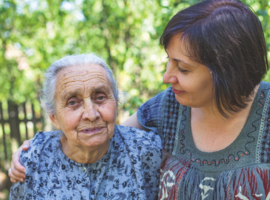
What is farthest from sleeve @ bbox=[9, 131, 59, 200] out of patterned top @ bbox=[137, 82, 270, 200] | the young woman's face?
the young woman's face

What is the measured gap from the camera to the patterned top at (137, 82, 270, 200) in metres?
1.47

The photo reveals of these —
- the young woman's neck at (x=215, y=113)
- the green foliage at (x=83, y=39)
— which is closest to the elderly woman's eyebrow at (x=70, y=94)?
the young woman's neck at (x=215, y=113)

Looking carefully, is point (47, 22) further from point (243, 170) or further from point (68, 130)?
point (243, 170)

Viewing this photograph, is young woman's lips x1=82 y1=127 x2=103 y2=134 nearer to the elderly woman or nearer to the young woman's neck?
the elderly woman

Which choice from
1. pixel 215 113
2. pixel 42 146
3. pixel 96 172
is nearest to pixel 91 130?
pixel 96 172

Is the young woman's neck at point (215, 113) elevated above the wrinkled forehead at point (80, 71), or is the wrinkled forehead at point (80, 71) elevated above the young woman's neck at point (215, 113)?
the wrinkled forehead at point (80, 71)

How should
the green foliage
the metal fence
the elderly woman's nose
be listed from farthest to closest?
the metal fence → the green foliage → the elderly woman's nose

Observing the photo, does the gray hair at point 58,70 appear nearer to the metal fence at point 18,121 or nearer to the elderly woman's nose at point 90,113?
the elderly woman's nose at point 90,113

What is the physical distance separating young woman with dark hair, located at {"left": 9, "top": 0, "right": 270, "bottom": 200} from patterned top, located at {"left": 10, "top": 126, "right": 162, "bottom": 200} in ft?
0.77

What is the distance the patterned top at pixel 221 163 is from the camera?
1.47 metres

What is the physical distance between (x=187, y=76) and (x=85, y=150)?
3.10 ft

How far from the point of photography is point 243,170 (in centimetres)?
150

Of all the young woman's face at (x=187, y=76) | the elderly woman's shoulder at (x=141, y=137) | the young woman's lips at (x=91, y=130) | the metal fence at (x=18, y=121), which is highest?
the young woman's face at (x=187, y=76)

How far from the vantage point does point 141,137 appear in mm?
2074
